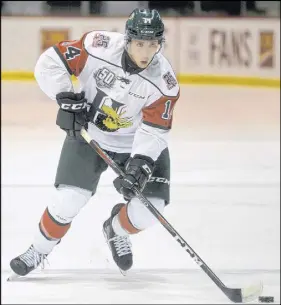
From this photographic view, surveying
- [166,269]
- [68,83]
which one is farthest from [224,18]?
[68,83]

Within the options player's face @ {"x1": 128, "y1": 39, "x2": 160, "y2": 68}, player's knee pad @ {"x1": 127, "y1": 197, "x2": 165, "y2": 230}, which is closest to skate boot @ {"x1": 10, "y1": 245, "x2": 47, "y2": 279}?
player's knee pad @ {"x1": 127, "y1": 197, "x2": 165, "y2": 230}

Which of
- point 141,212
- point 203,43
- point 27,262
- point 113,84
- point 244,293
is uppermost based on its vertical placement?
point 113,84

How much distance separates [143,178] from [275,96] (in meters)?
5.47

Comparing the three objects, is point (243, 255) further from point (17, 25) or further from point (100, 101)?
point (17, 25)

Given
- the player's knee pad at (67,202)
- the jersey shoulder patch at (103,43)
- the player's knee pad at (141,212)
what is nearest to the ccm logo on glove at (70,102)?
the jersey shoulder patch at (103,43)

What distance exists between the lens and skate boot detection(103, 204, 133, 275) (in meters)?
2.55

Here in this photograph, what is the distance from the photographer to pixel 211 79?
8.20m

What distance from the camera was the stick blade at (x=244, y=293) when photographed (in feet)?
8.83

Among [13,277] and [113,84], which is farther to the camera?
[13,277]

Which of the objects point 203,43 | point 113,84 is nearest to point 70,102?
point 113,84

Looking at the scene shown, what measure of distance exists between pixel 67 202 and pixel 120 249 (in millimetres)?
201

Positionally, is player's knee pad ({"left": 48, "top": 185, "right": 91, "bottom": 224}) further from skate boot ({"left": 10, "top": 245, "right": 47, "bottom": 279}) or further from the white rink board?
the white rink board

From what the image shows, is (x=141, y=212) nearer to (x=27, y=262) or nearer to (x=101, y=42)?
(x=27, y=262)

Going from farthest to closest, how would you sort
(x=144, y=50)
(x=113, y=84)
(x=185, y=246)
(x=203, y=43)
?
(x=203, y=43) < (x=185, y=246) < (x=113, y=84) < (x=144, y=50)
